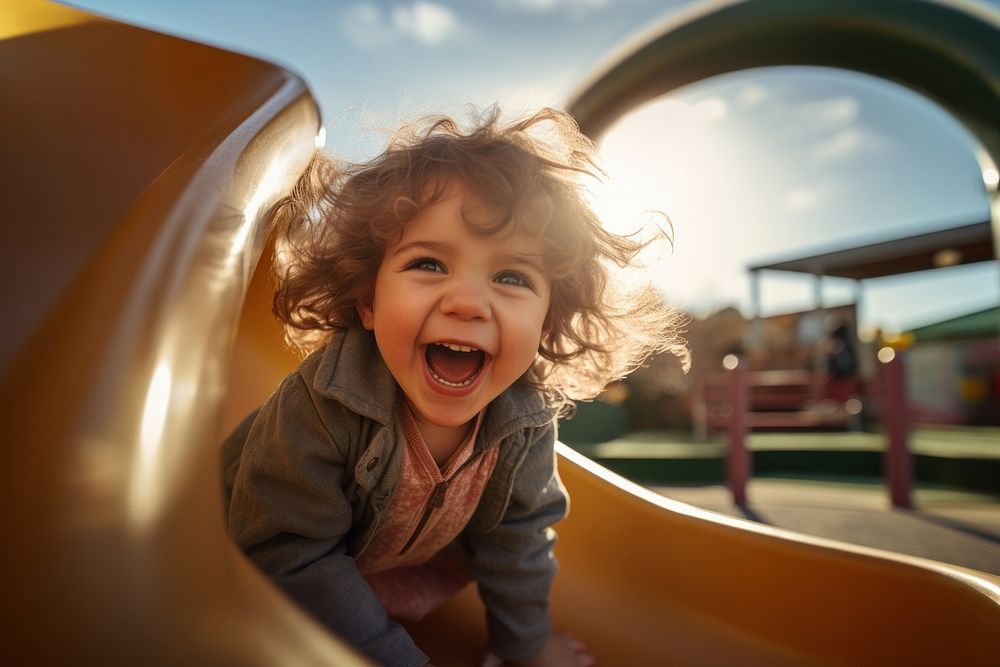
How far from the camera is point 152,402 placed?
30 centimetres

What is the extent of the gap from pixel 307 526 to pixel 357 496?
0.23 feet

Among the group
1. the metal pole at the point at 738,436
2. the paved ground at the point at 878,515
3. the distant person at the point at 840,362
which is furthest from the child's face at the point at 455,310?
the distant person at the point at 840,362

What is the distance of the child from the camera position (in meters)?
0.57

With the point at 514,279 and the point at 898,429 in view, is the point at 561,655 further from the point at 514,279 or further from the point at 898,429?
the point at 898,429

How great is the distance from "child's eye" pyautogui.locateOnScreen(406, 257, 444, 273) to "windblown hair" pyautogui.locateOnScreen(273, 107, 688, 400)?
47 millimetres

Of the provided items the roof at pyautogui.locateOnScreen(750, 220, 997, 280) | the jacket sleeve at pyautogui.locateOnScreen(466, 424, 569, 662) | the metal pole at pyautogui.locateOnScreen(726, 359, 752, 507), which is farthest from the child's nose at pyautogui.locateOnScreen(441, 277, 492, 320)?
the roof at pyautogui.locateOnScreen(750, 220, 997, 280)

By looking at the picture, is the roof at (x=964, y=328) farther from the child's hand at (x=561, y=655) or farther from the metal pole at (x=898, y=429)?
the child's hand at (x=561, y=655)

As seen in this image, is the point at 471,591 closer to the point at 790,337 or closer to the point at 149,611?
the point at 149,611

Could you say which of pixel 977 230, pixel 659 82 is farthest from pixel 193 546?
pixel 977 230

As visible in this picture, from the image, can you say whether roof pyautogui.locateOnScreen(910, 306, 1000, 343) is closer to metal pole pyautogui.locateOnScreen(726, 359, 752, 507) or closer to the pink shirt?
metal pole pyautogui.locateOnScreen(726, 359, 752, 507)

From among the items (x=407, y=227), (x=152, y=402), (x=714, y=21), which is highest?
(x=714, y=21)

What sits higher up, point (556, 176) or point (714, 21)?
point (714, 21)

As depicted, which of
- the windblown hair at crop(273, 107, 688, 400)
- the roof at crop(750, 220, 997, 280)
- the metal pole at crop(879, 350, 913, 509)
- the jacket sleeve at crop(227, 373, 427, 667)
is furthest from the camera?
the roof at crop(750, 220, 997, 280)

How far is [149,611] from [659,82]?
5.69 feet
